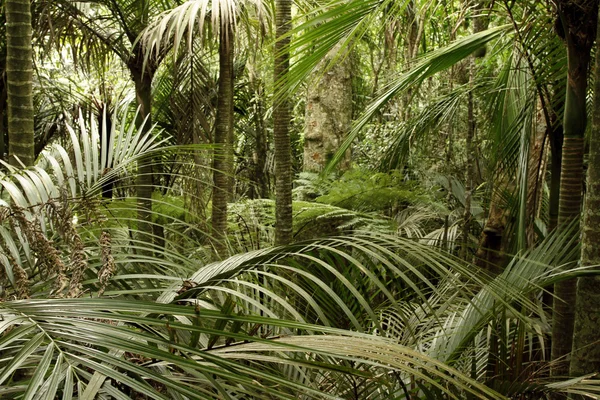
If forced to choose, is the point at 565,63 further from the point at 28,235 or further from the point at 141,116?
the point at 141,116

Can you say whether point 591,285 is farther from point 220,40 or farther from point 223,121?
point 223,121

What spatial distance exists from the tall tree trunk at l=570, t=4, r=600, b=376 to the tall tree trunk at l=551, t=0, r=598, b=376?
175mm

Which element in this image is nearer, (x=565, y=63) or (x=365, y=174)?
(x=565, y=63)

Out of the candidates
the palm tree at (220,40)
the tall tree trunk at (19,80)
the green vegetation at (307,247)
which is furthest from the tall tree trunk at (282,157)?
the tall tree trunk at (19,80)

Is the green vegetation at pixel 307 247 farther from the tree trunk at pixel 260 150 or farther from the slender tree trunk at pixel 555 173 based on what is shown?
the tree trunk at pixel 260 150

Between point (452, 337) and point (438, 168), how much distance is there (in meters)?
5.65

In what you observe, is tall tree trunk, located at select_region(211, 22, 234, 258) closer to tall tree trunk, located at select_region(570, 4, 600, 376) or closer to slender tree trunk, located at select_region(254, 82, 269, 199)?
tall tree trunk, located at select_region(570, 4, 600, 376)

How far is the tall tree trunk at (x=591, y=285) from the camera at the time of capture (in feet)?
6.56

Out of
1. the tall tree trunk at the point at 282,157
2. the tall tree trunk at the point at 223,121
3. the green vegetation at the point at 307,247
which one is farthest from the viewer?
the tall tree trunk at the point at 223,121

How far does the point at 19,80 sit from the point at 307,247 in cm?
179

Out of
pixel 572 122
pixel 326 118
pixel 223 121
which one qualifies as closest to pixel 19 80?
pixel 223 121

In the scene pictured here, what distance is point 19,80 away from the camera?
113 inches

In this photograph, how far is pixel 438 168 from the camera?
7953 millimetres

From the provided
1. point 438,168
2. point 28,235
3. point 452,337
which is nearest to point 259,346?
point 28,235
